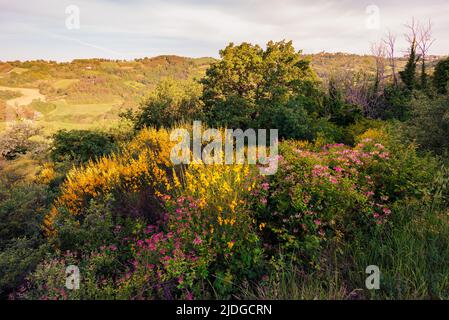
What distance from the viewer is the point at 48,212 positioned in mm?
4219

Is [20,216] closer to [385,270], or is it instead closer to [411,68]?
[385,270]

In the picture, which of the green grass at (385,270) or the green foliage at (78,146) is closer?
the green grass at (385,270)

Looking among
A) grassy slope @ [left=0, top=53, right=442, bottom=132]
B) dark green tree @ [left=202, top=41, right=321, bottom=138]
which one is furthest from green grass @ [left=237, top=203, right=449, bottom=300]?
grassy slope @ [left=0, top=53, right=442, bottom=132]

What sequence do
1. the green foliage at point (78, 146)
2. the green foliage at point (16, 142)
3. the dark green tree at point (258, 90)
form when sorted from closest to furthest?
the green foliage at point (78, 146), the dark green tree at point (258, 90), the green foliage at point (16, 142)

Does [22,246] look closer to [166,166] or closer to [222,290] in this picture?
[166,166]

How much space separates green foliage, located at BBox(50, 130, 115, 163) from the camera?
865 centimetres

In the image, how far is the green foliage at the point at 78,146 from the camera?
8648 millimetres

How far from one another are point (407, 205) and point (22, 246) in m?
4.63

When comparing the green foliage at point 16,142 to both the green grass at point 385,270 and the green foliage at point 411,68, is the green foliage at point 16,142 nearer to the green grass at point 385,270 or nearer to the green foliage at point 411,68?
the green grass at point 385,270

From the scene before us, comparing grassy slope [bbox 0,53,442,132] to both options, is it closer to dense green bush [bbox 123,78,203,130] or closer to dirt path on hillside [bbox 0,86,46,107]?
dirt path on hillside [bbox 0,86,46,107]

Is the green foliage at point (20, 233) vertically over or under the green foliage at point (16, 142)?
under

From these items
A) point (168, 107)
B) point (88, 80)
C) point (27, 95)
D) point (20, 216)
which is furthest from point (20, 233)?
point (88, 80)

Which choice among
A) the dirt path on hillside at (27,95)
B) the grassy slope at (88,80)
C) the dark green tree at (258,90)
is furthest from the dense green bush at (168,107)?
the dirt path on hillside at (27,95)
